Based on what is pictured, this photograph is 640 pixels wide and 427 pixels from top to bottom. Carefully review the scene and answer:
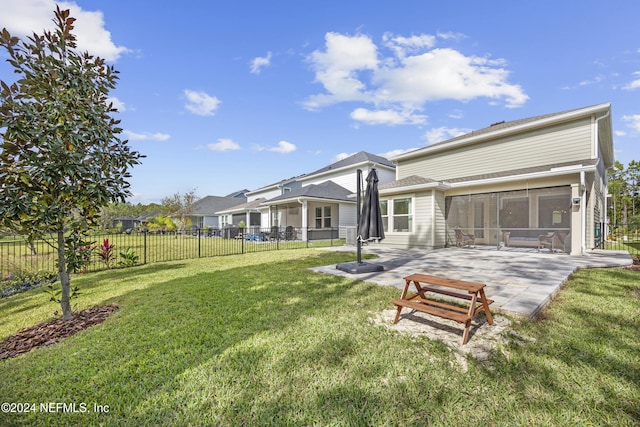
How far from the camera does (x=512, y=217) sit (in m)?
14.7

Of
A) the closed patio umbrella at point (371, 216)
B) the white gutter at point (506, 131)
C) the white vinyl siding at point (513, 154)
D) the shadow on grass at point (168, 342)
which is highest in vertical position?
the white gutter at point (506, 131)

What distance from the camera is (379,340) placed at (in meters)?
3.08

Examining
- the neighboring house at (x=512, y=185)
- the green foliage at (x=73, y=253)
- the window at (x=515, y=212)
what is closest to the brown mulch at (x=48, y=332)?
the green foliage at (x=73, y=253)

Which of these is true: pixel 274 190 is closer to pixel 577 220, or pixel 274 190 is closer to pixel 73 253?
pixel 577 220

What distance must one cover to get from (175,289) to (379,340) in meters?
4.74

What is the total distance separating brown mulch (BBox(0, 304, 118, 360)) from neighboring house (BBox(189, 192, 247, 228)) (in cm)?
2925

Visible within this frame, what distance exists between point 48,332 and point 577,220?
14.3 meters

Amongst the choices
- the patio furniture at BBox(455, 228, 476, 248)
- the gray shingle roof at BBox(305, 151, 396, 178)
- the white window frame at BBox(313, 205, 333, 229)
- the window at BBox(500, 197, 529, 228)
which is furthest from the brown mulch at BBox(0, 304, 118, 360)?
the gray shingle roof at BBox(305, 151, 396, 178)

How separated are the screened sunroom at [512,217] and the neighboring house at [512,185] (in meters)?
0.04

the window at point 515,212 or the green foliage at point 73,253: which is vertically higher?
the window at point 515,212

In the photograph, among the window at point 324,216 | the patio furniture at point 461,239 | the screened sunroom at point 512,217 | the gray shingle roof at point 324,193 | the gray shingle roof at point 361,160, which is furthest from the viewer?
the gray shingle roof at point 361,160

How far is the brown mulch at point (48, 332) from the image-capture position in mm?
3357

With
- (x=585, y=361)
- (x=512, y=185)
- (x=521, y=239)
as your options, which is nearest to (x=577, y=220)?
(x=512, y=185)

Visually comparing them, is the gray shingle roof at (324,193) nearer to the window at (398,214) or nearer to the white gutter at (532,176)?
the window at (398,214)
